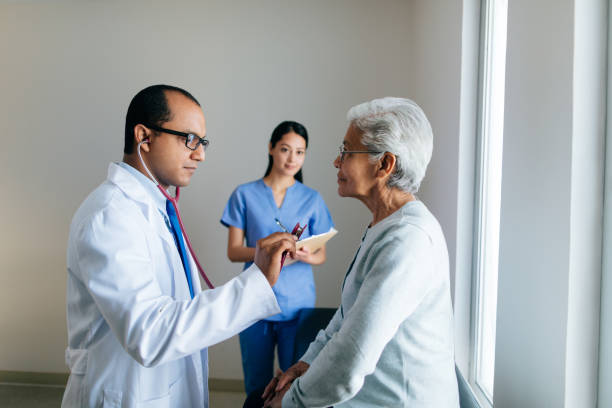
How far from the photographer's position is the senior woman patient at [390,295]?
2.96 feet

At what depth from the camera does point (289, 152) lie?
2.22 meters

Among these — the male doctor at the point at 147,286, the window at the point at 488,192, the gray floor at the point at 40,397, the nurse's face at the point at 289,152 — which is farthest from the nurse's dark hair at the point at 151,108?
the gray floor at the point at 40,397

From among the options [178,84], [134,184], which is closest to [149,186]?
[134,184]

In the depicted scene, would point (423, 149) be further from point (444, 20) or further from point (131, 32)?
point (131, 32)

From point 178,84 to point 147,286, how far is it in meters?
2.29

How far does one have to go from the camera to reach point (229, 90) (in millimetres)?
2914

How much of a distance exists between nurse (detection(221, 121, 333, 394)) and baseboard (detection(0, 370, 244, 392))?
971 millimetres

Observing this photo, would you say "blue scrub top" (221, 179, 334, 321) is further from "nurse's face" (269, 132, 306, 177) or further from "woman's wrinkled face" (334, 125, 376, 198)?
"woman's wrinkled face" (334, 125, 376, 198)

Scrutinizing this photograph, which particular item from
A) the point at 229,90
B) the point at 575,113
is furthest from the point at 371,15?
the point at 575,113

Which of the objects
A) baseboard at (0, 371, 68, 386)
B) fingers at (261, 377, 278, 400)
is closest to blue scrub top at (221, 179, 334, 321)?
fingers at (261, 377, 278, 400)

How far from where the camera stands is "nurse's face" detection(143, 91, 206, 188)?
1172mm

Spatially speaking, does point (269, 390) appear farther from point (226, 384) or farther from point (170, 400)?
point (226, 384)

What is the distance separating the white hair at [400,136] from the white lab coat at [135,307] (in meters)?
0.48

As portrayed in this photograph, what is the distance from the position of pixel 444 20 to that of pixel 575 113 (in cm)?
134
